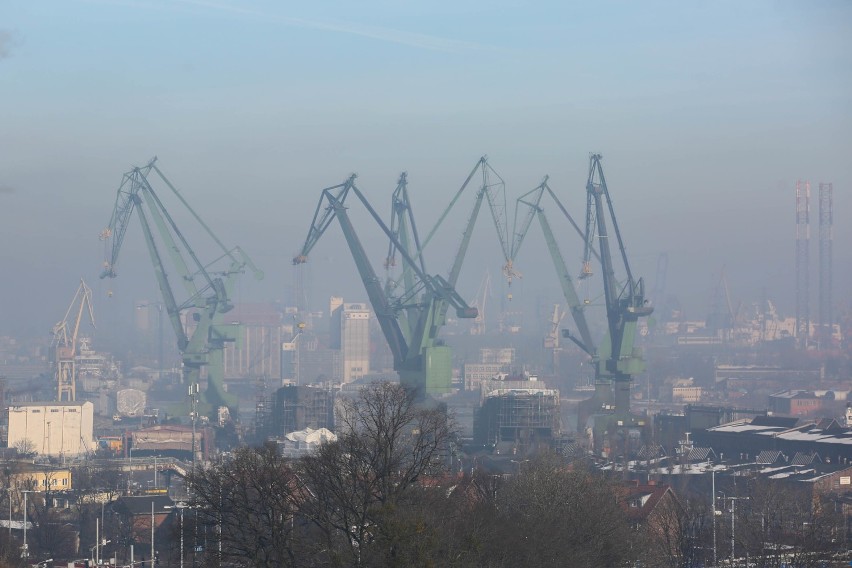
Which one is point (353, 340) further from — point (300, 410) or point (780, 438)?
point (780, 438)

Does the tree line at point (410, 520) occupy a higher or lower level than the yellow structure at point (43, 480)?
higher

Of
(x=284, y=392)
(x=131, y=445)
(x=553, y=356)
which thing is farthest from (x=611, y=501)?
(x=553, y=356)

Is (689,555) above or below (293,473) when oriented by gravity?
below

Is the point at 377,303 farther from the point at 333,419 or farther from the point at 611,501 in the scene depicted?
the point at 611,501

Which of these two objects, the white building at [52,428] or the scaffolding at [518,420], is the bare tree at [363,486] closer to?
the scaffolding at [518,420]

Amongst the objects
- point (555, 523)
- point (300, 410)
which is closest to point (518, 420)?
point (300, 410)

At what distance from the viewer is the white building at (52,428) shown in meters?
58.4

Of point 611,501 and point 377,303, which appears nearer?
point 611,501

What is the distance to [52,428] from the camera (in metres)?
59.8

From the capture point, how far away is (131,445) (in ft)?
195

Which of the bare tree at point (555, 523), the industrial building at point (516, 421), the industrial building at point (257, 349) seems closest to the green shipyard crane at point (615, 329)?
the industrial building at point (516, 421)

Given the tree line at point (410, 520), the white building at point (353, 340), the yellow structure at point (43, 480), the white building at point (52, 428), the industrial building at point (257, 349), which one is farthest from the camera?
the industrial building at point (257, 349)

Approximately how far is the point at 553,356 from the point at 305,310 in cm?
2713

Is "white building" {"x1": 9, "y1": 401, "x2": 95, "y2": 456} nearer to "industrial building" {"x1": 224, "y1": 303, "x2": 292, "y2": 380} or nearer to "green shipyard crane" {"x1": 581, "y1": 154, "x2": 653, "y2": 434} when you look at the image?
"green shipyard crane" {"x1": 581, "y1": 154, "x2": 653, "y2": 434}
